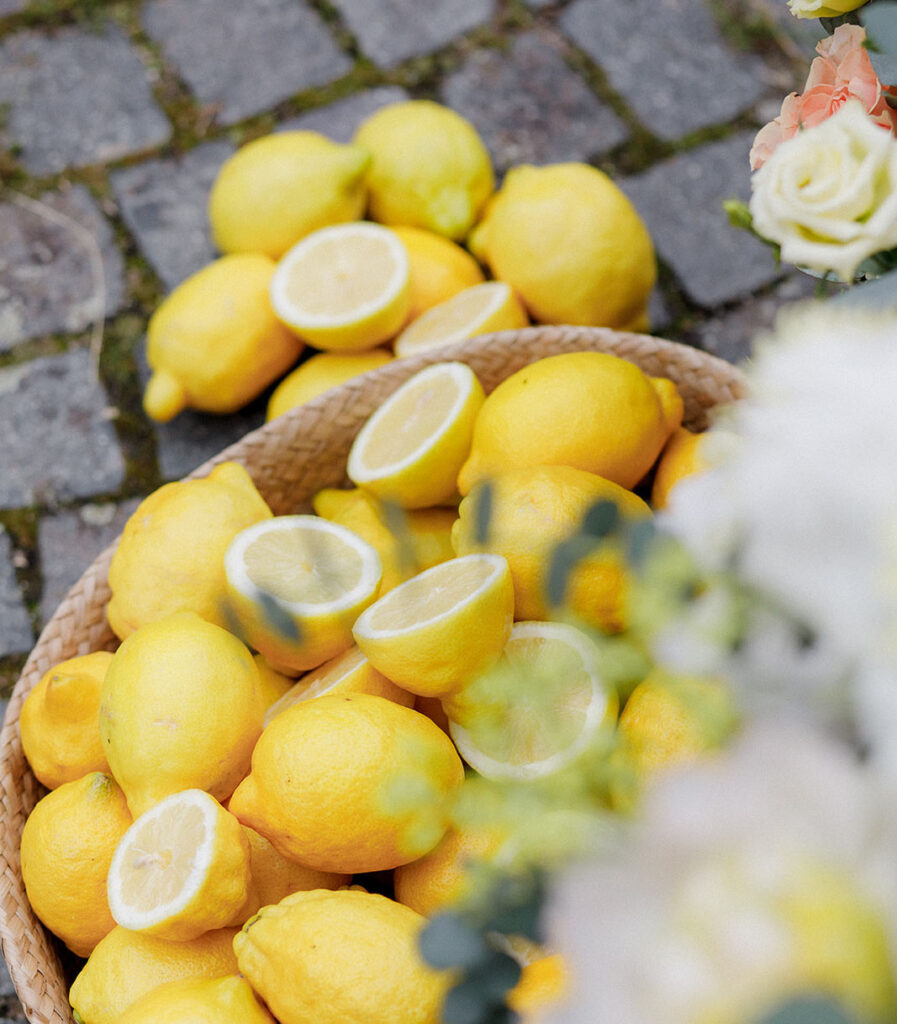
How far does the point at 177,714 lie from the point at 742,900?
60cm

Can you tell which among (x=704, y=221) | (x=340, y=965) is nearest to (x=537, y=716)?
(x=340, y=965)

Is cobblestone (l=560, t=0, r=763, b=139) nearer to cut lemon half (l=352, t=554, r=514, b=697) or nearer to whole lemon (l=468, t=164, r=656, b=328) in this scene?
whole lemon (l=468, t=164, r=656, b=328)

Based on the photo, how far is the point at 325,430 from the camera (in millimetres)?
1153

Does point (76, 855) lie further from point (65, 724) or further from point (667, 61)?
point (667, 61)

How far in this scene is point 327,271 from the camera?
1.34 m

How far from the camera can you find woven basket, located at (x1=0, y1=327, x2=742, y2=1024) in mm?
1043

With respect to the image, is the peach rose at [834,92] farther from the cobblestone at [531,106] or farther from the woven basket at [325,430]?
the cobblestone at [531,106]

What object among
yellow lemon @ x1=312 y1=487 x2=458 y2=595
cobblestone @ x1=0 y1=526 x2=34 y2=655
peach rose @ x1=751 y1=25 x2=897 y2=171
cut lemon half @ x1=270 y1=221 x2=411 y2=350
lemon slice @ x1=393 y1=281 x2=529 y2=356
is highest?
peach rose @ x1=751 y1=25 x2=897 y2=171

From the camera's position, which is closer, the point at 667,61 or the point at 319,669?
the point at 319,669

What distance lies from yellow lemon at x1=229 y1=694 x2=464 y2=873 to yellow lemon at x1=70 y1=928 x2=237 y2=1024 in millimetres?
118

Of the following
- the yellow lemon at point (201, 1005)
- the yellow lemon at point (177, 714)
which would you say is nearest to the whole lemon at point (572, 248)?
the yellow lemon at point (177, 714)

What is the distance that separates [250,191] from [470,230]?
331 millimetres

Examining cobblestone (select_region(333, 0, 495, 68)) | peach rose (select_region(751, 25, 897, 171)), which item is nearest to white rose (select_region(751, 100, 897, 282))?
peach rose (select_region(751, 25, 897, 171))

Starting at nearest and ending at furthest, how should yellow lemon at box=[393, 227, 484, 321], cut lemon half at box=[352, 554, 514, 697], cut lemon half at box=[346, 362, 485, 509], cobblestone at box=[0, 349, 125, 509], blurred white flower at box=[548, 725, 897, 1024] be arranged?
blurred white flower at box=[548, 725, 897, 1024] → cut lemon half at box=[352, 554, 514, 697] → cut lemon half at box=[346, 362, 485, 509] → yellow lemon at box=[393, 227, 484, 321] → cobblestone at box=[0, 349, 125, 509]
